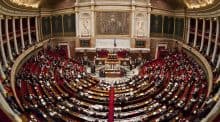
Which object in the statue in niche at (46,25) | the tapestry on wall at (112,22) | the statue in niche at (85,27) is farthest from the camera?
the statue in niche at (46,25)

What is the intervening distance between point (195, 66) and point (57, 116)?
1670 cm

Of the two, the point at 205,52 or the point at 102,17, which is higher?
the point at 102,17

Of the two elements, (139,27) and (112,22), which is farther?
(139,27)

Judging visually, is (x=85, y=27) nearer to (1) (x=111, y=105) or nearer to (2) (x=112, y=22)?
(2) (x=112, y=22)

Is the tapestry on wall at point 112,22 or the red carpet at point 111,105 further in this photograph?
the tapestry on wall at point 112,22

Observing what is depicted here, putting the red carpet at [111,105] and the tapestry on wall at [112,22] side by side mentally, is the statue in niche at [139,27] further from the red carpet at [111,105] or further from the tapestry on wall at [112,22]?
the red carpet at [111,105]

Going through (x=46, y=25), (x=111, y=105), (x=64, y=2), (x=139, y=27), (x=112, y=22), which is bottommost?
(x=111, y=105)

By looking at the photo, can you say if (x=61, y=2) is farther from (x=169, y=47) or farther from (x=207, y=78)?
(x=207, y=78)

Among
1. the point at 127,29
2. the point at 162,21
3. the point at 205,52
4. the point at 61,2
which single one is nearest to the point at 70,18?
the point at 61,2

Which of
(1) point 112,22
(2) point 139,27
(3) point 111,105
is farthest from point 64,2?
(3) point 111,105

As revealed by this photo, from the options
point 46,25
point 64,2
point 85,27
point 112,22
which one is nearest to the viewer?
point 112,22

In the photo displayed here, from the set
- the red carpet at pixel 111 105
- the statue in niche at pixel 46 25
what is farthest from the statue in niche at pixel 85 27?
the red carpet at pixel 111 105

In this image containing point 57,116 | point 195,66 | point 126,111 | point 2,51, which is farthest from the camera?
point 195,66

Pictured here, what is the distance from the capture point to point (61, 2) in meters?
45.8
